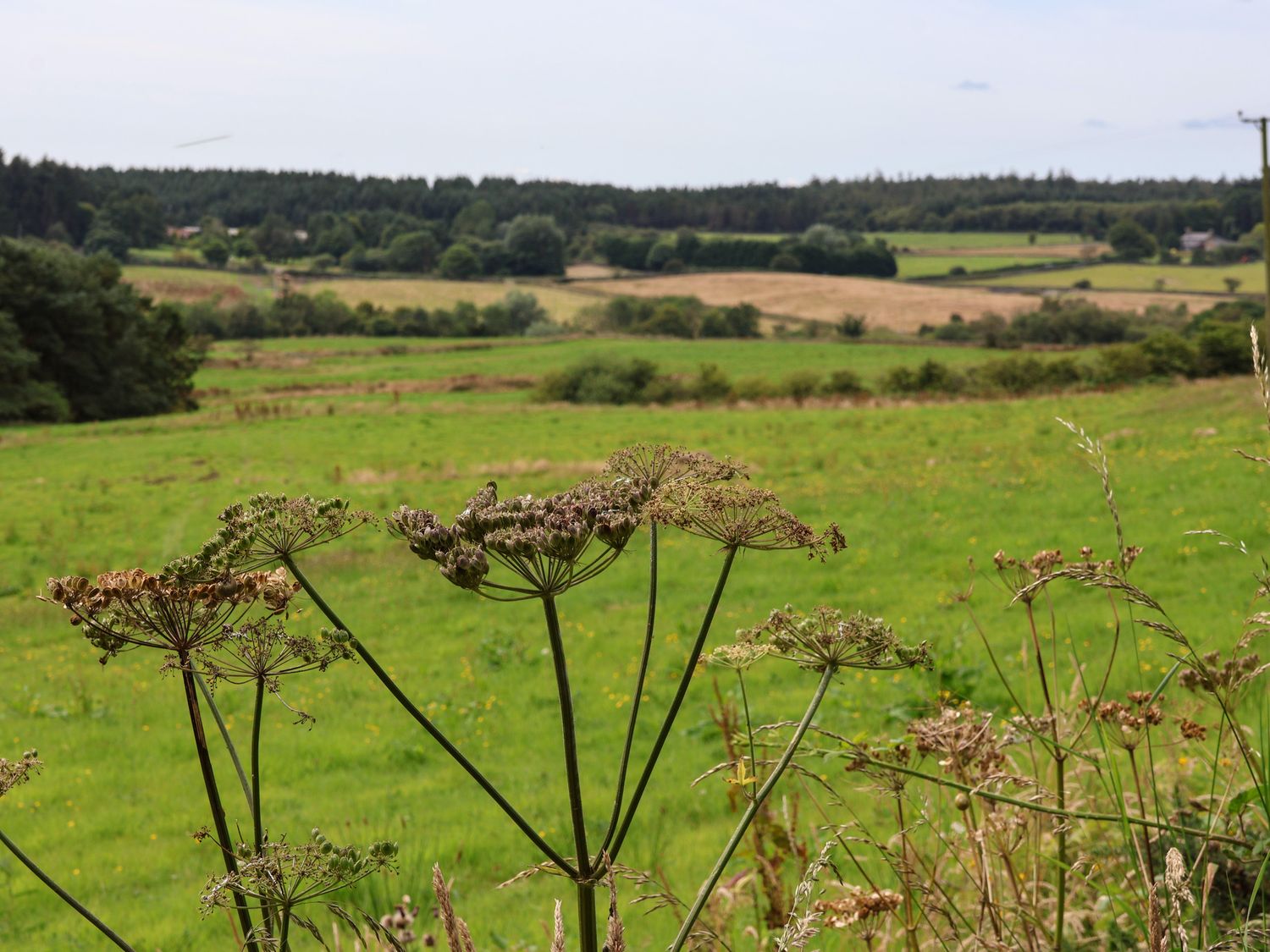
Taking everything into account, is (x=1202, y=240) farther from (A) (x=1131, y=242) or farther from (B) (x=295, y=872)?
(B) (x=295, y=872)

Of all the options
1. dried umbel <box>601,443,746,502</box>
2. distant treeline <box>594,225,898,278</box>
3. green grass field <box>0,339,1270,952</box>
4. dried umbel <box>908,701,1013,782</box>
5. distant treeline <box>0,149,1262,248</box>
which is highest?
distant treeline <box>0,149,1262,248</box>

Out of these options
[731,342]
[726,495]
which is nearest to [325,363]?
[731,342]

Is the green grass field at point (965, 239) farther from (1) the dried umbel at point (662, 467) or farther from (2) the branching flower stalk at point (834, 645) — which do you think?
(2) the branching flower stalk at point (834, 645)

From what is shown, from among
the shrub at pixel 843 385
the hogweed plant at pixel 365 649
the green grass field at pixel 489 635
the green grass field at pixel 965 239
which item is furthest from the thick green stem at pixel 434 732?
the green grass field at pixel 965 239

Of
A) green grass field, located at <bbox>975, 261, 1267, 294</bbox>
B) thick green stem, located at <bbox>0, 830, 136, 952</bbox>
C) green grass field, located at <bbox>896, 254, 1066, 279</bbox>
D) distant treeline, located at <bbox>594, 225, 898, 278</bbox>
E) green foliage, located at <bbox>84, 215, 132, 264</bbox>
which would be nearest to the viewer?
thick green stem, located at <bbox>0, 830, 136, 952</bbox>

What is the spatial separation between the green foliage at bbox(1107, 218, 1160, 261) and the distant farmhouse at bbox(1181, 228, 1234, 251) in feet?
14.3

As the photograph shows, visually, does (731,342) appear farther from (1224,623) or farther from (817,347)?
(1224,623)

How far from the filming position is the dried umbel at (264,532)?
157 centimetres

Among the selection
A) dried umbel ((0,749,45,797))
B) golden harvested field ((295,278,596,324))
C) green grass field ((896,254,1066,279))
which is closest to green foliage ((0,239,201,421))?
golden harvested field ((295,278,596,324))

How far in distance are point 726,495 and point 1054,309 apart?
97.5 metres

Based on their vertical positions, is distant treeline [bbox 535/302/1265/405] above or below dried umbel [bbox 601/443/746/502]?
below

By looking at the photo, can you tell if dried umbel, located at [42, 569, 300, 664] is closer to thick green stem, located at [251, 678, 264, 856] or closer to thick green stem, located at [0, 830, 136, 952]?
thick green stem, located at [251, 678, 264, 856]

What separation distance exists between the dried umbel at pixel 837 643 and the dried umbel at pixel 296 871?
0.68 metres

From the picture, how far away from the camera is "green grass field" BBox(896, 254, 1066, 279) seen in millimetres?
138375
